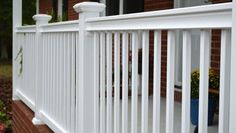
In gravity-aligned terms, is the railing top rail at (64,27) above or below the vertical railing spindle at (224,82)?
above

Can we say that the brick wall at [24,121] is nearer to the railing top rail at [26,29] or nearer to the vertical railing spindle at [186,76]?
the railing top rail at [26,29]

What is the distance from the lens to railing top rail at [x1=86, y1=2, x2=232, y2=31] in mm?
1903

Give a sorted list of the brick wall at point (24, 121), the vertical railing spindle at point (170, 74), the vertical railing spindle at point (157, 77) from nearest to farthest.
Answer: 1. the vertical railing spindle at point (170, 74)
2. the vertical railing spindle at point (157, 77)
3. the brick wall at point (24, 121)

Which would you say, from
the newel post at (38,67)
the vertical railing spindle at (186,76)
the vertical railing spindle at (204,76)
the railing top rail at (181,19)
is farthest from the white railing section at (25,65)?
the vertical railing spindle at (204,76)

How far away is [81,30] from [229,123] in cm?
209

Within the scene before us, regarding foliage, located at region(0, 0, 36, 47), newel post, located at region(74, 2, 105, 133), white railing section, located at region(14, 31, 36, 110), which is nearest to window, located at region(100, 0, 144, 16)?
white railing section, located at region(14, 31, 36, 110)

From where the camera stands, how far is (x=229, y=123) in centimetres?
185

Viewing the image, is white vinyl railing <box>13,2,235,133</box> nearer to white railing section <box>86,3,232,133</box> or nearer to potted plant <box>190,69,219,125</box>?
white railing section <box>86,3,232,133</box>

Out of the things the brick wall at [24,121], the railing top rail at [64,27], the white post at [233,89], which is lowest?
the brick wall at [24,121]

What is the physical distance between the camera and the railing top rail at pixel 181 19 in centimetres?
190

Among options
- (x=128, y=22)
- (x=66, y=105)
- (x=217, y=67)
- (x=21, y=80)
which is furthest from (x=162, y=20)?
(x=21, y=80)

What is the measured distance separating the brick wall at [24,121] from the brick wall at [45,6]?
7.69 m

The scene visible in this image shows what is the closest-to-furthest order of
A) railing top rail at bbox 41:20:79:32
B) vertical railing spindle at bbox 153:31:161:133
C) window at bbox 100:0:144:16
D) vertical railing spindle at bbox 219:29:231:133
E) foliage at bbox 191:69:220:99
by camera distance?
1. vertical railing spindle at bbox 219:29:231:133
2. vertical railing spindle at bbox 153:31:161:133
3. railing top rail at bbox 41:20:79:32
4. foliage at bbox 191:69:220:99
5. window at bbox 100:0:144:16

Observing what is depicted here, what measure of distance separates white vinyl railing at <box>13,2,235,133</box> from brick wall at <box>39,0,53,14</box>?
27.9 ft
